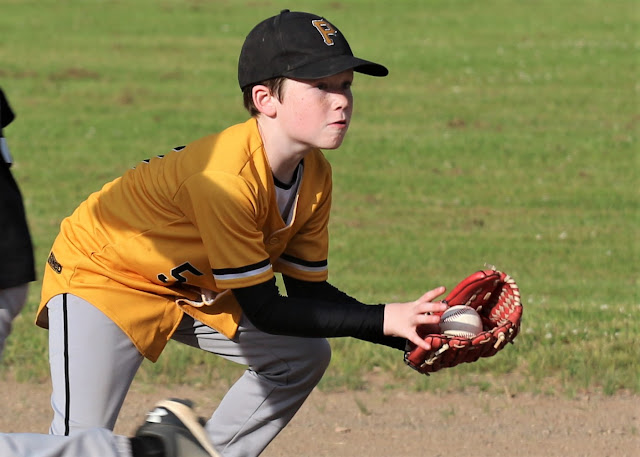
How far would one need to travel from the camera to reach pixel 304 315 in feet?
12.4

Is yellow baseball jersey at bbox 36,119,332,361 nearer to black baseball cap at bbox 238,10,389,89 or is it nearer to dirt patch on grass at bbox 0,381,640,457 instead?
black baseball cap at bbox 238,10,389,89

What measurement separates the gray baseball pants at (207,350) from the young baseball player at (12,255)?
5.6 inches

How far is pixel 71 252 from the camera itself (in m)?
4.08

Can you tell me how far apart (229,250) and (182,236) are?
0.26 m

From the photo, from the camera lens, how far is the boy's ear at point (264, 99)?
3.89 meters

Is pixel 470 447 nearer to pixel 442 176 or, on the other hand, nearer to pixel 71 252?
pixel 71 252

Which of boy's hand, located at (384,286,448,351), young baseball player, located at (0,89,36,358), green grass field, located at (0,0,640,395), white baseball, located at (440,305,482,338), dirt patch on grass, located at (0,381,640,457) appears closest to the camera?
boy's hand, located at (384,286,448,351)

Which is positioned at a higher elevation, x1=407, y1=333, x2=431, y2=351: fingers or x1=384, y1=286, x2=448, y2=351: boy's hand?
x1=384, y1=286, x2=448, y2=351: boy's hand

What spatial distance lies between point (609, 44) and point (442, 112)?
14.0ft

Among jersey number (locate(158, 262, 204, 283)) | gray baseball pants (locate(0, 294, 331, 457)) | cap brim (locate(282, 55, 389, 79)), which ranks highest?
cap brim (locate(282, 55, 389, 79))

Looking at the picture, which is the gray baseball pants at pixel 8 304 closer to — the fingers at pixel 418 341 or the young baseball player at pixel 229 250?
the young baseball player at pixel 229 250

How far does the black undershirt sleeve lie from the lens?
375cm

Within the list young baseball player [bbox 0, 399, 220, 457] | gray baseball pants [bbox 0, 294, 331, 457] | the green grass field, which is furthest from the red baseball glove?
the green grass field

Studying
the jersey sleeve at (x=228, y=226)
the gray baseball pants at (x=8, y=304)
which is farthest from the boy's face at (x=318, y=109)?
the gray baseball pants at (x=8, y=304)
